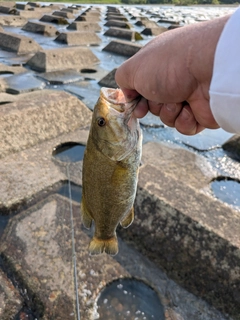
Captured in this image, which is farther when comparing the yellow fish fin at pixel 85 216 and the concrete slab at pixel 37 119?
the concrete slab at pixel 37 119

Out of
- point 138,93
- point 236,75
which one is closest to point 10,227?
point 138,93

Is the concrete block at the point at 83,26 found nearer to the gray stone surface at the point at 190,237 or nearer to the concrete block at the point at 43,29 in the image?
the concrete block at the point at 43,29

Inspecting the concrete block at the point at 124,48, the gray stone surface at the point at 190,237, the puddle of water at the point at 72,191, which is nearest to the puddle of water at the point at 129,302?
the gray stone surface at the point at 190,237

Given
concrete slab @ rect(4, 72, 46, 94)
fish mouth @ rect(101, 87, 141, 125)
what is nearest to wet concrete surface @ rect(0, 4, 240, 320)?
fish mouth @ rect(101, 87, 141, 125)

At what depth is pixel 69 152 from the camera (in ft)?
19.3

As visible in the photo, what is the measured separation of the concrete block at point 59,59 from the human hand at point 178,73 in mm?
10296

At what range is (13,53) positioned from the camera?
14398 mm

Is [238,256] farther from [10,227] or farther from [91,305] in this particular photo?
[10,227]

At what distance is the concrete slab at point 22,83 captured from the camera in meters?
9.30

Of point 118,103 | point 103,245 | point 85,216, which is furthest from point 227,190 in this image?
point 118,103

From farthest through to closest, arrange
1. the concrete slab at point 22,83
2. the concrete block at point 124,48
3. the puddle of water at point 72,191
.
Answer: the concrete block at point 124,48 → the concrete slab at point 22,83 → the puddle of water at point 72,191

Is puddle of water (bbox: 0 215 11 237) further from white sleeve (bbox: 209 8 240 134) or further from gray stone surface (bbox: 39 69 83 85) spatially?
gray stone surface (bbox: 39 69 83 85)

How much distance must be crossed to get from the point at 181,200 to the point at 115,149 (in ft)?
6.58

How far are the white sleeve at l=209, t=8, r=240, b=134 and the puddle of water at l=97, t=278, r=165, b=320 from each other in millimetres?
2499
